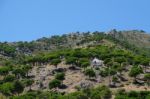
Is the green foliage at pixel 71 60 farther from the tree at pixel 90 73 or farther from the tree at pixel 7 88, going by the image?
the tree at pixel 7 88

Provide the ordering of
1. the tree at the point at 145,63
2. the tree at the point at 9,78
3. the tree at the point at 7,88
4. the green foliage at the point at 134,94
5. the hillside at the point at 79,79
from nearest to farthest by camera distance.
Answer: the green foliage at the point at 134,94 → the hillside at the point at 79,79 → the tree at the point at 7,88 → the tree at the point at 9,78 → the tree at the point at 145,63

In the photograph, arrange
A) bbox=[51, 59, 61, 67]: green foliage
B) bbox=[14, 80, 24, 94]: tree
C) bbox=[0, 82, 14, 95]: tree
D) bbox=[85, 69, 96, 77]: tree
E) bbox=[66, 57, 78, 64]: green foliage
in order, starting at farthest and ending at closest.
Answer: bbox=[66, 57, 78, 64]: green foliage, bbox=[51, 59, 61, 67]: green foliage, bbox=[85, 69, 96, 77]: tree, bbox=[14, 80, 24, 94]: tree, bbox=[0, 82, 14, 95]: tree

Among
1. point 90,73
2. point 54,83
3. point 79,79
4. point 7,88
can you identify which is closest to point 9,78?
point 7,88

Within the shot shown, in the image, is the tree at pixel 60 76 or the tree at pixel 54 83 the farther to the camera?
the tree at pixel 60 76

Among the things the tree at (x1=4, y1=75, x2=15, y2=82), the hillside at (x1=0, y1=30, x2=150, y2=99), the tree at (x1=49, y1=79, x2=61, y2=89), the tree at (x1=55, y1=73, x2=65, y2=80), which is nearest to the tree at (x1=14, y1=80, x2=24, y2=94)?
the hillside at (x1=0, y1=30, x2=150, y2=99)

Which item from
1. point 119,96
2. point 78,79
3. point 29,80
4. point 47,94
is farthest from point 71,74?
point 119,96

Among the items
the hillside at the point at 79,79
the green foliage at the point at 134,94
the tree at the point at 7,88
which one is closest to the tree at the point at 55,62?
the hillside at the point at 79,79

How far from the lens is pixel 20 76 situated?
6919 inches

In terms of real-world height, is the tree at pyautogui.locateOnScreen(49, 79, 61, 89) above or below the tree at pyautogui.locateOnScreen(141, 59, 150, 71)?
below

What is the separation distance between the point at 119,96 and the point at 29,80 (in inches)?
1671

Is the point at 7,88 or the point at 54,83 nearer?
the point at 7,88

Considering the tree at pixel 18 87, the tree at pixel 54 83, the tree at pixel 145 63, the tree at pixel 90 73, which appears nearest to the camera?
the tree at pixel 54 83

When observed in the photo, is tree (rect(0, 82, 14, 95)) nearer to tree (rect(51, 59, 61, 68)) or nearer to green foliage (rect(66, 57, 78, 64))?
tree (rect(51, 59, 61, 68))

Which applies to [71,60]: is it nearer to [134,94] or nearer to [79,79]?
[79,79]
